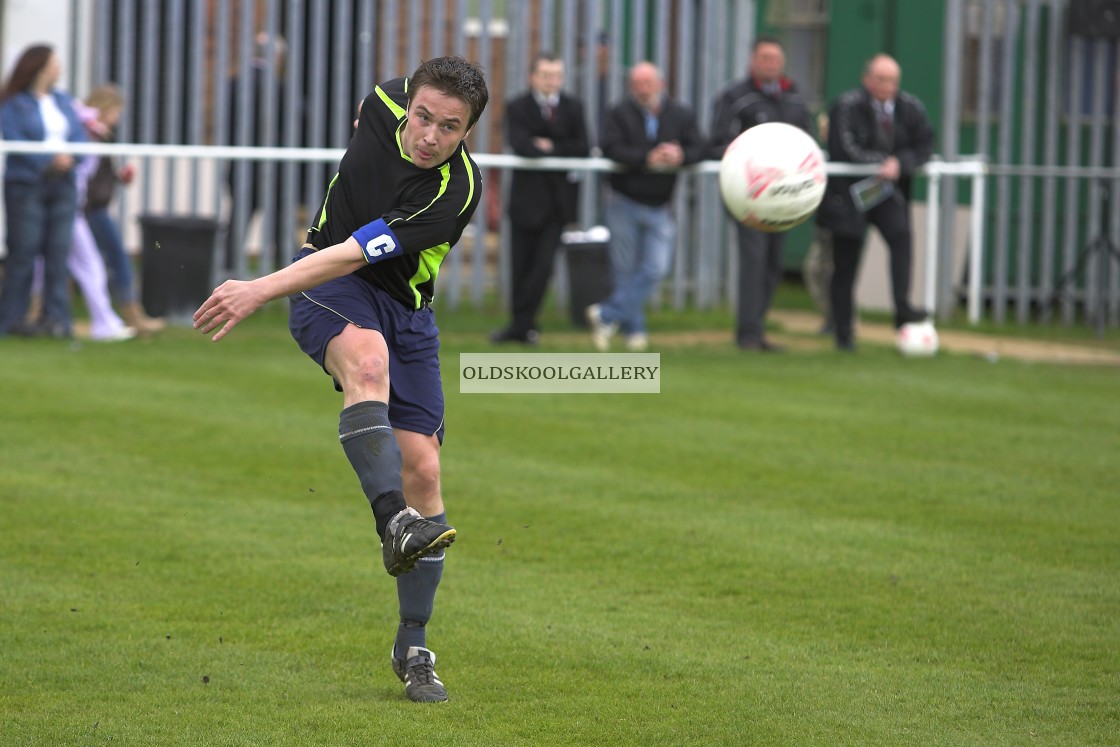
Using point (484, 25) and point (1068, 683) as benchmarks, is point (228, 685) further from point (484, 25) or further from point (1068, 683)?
point (484, 25)

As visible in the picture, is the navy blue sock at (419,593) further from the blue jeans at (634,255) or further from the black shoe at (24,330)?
the black shoe at (24,330)

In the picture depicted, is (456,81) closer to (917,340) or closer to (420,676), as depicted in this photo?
(420,676)

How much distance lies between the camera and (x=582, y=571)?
7.14 meters

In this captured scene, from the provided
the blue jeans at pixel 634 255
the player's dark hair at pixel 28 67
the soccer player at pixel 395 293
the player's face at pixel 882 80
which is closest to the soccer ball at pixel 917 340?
the player's face at pixel 882 80

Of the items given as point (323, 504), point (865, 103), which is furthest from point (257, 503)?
point (865, 103)

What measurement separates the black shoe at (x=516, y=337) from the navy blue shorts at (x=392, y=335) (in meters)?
8.68

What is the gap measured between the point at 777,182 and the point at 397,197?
8.33 ft

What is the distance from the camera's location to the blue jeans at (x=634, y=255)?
567 inches

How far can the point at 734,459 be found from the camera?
9695mm

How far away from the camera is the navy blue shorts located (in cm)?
559

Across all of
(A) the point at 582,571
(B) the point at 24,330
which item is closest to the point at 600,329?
(B) the point at 24,330

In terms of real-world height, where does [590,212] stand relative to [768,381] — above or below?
above

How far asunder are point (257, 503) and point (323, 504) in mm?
335

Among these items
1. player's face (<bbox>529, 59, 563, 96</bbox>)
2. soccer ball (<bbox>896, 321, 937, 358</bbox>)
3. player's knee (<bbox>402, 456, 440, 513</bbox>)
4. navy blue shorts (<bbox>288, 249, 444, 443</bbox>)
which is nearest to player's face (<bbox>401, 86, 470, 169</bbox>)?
navy blue shorts (<bbox>288, 249, 444, 443</bbox>)
